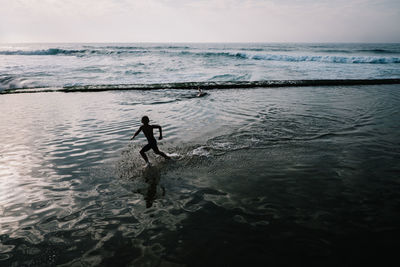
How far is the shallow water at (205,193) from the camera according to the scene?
3.66 meters

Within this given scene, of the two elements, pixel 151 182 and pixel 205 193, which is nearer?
pixel 205 193

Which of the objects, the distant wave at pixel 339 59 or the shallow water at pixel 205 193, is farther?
the distant wave at pixel 339 59

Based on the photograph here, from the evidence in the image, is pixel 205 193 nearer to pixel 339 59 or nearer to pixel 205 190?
pixel 205 190

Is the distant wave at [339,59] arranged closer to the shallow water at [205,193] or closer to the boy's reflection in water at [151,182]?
the shallow water at [205,193]

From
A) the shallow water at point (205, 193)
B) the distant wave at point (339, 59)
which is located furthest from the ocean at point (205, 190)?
the distant wave at point (339, 59)

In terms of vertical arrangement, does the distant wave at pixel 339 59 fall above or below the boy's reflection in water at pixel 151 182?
above

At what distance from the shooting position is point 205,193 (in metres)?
5.13

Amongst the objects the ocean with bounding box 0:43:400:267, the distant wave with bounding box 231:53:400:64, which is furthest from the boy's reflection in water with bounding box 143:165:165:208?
the distant wave with bounding box 231:53:400:64

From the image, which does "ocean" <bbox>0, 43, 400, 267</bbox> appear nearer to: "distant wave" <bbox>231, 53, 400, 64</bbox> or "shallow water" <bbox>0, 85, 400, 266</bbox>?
"shallow water" <bbox>0, 85, 400, 266</bbox>

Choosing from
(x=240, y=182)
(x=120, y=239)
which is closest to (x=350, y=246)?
(x=240, y=182)

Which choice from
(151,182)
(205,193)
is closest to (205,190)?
(205,193)

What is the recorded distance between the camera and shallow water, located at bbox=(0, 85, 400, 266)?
3.66 meters

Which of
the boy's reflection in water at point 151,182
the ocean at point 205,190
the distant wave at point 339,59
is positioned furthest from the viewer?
the distant wave at point 339,59

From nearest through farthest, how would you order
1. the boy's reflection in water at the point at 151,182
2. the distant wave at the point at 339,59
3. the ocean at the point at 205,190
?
1. the ocean at the point at 205,190
2. the boy's reflection in water at the point at 151,182
3. the distant wave at the point at 339,59
